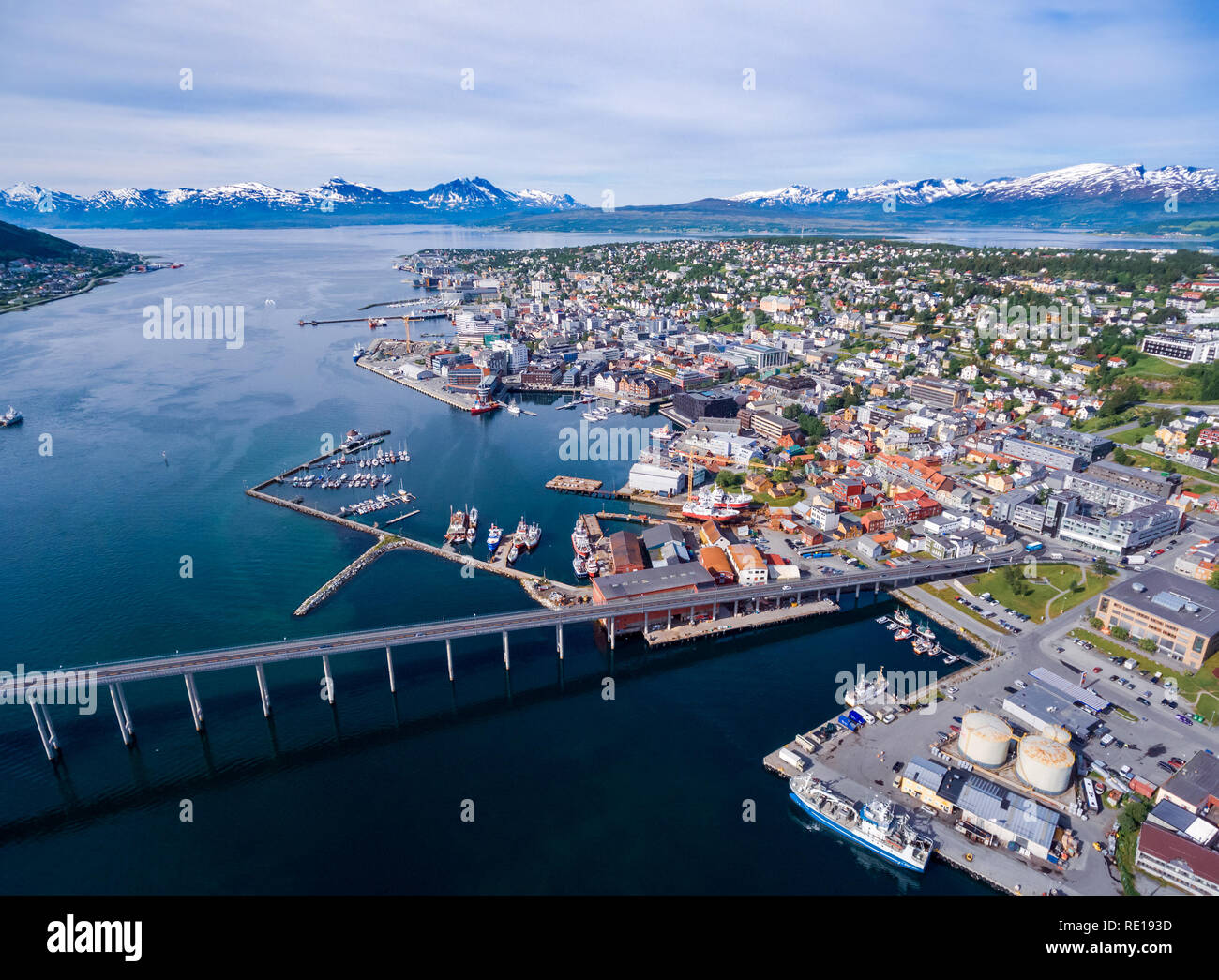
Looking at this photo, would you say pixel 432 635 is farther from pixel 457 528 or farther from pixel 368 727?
pixel 457 528

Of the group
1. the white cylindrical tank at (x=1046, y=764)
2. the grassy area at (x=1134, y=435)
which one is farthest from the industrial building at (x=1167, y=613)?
the grassy area at (x=1134, y=435)

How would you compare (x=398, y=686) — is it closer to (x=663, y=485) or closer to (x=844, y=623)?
(x=844, y=623)

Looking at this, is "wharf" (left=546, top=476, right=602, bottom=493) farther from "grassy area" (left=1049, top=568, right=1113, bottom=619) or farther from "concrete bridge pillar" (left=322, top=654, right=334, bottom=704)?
"grassy area" (left=1049, top=568, right=1113, bottom=619)

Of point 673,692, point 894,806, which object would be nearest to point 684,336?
point 673,692

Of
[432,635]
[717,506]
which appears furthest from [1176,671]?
[432,635]

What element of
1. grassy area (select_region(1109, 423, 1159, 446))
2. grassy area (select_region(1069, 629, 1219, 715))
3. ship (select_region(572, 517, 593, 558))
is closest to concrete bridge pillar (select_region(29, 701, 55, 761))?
ship (select_region(572, 517, 593, 558))

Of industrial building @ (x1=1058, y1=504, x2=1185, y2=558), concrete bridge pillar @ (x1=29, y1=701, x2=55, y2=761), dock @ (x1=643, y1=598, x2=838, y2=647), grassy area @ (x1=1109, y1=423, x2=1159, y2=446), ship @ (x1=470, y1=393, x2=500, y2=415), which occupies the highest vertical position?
ship @ (x1=470, y1=393, x2=500, y2=415)

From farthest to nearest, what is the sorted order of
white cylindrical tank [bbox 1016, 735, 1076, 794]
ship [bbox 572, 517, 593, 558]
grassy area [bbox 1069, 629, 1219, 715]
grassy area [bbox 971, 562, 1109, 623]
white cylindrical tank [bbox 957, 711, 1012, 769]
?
ship [bbox 572, 517, 593, 558], grassy area [bbox 971, 562, 1109, 623], grassy area [bbox 1069, 629, 1219, 715], white cylindrical tank [bbox 957, 711, 1012, 769], white cylindrical tank [bbox 1016, 735, 1076, 794]
